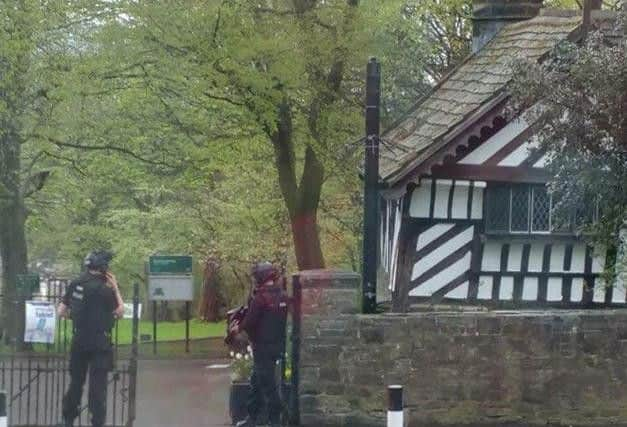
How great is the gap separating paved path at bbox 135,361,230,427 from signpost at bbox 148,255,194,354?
54.7 inches

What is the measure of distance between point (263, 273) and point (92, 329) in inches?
73.7

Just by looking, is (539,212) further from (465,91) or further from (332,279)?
(332,279)

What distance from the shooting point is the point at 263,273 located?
15516 mm

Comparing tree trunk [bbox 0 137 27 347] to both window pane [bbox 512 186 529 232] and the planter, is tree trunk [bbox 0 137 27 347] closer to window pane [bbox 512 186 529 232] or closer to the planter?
window pane [bbox 512 186 529 232]

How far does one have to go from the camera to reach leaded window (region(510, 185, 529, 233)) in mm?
21000

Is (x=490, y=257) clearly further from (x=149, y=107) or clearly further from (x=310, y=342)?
(x=149, y=107)

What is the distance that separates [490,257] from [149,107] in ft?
26.7

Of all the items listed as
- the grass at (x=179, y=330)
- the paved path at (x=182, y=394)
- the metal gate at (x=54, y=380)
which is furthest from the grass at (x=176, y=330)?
the metal gate at (x=54, y=380)

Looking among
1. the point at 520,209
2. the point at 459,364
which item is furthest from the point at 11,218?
the point at 459,364

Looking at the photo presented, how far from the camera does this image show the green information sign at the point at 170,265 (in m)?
29.4

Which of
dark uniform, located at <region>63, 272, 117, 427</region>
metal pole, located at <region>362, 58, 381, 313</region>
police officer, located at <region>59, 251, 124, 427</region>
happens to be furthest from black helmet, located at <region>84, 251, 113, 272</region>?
metal pole, located at <region>362, 58, 381, 313</region>

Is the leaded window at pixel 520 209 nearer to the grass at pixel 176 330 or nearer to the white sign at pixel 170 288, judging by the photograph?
the white sign at pixel 170 288

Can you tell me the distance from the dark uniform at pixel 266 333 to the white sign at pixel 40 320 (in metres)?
2.23

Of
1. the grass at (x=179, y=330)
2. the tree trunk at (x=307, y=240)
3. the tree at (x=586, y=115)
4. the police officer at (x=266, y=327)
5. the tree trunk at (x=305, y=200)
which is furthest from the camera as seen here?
the grass at (x=179, y=330)
